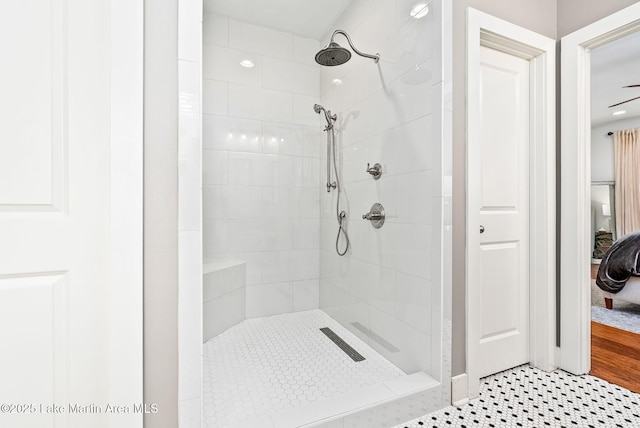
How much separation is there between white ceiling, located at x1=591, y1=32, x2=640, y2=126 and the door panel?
135cm

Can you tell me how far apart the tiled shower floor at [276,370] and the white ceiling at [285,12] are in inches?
101

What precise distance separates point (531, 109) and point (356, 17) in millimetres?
1389

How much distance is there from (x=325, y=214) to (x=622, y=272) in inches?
114

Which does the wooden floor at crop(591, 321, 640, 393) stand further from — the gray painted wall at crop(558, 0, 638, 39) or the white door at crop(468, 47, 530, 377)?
the gray painted wall at crop(558, 0, 638, 39)

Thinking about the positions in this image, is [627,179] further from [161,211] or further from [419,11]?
[161,211]

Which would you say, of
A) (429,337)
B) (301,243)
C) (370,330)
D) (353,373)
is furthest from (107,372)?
(301,243)

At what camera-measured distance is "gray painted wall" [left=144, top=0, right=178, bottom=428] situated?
0.97 meters

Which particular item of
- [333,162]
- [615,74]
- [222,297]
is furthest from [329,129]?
[615,74]

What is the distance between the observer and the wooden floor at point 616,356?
1704 millimetres

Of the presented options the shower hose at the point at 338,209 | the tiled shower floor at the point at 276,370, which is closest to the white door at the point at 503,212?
the tiled shower floor at the point at 276,370

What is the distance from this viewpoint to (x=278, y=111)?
263cm

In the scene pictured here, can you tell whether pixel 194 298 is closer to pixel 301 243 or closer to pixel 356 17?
pixel 301 243

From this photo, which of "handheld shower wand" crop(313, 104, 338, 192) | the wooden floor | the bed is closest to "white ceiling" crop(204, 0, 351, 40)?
"handheld shower wand" crop(313, 104, 338, 192)

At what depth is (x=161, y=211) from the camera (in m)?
0.99
